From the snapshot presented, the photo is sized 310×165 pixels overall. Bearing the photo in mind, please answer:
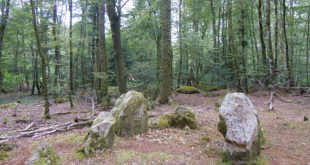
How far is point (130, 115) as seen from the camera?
539 centimetres

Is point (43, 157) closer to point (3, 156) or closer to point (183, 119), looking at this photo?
point (3, 156)

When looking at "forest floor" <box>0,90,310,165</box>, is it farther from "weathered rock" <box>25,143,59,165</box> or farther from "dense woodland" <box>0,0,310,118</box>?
"dense woodland" <box>0,0,310,118</box>

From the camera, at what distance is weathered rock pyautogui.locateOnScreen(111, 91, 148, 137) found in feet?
17.3

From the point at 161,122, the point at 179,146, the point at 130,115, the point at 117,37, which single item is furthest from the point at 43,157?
the point at 117,37

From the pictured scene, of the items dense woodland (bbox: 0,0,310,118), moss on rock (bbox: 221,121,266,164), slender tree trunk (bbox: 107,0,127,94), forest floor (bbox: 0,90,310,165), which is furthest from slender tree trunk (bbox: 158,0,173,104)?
moss on rock (bbox: 221,121,266,164)

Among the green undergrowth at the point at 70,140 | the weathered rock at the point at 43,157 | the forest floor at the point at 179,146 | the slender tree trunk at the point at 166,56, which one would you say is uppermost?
the slender tree trunk at the point at 166,56

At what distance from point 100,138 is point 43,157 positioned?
1.14 meters

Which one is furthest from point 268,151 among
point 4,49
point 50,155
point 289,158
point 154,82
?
point 4,49

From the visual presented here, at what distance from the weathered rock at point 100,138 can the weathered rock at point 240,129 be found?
2.58 metres

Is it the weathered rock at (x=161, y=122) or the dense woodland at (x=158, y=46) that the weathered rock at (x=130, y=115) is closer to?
the weathered rock at (x=161, y=122)

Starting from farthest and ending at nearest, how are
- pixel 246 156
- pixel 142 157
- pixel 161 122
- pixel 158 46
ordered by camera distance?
pixel 158 46, pixel 161 122, pixel 142 157, pixel 246 156

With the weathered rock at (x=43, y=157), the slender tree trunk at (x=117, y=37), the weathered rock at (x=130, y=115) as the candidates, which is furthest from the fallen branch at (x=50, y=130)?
the slender tree trunk at (x=117, y=37)

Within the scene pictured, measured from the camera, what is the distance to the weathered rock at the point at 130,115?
5.26 m

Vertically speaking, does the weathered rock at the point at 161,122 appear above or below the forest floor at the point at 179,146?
above
